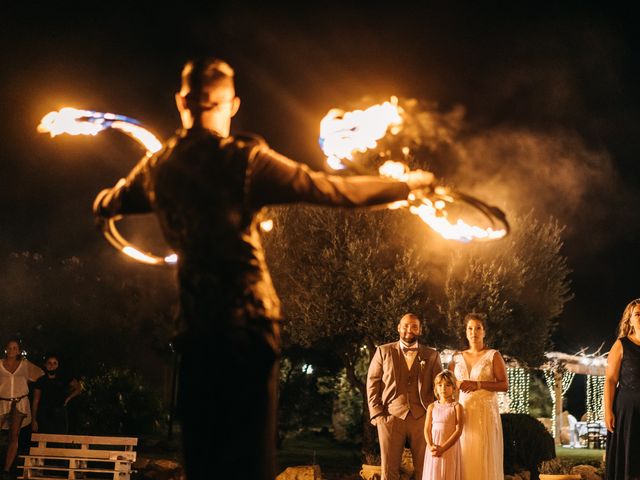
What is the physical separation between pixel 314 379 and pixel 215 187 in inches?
850

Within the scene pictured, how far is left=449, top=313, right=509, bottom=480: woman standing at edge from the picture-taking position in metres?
8.89

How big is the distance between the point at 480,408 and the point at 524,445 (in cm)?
672

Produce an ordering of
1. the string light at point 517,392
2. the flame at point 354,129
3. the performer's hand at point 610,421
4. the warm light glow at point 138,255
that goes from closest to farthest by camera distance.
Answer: the flame at point 354,129 < the warm light glow at point 138,255 < the performer's hand at point 610,421 < the string light at point 517,392

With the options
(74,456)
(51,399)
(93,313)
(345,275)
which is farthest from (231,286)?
(93,313)

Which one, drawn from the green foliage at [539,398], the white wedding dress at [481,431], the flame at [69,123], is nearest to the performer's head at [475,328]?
the white wedding dress at [481,431]

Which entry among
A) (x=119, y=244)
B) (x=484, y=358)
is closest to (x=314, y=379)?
(x=484, y=358)

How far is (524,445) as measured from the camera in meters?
15.1

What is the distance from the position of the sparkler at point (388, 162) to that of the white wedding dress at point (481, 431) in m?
5.53

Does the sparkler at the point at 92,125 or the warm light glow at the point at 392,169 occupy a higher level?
the sparkler at the point at 92,125

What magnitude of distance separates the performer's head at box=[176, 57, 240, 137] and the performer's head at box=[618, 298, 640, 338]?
5.53 m

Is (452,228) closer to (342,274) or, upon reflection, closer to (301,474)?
(301,474)

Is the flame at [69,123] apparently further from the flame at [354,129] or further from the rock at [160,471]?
the rock at [160,471]

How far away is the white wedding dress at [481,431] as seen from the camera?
891 centimetres

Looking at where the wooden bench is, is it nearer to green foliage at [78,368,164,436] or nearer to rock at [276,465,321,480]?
rock at [276,465,321,480]
